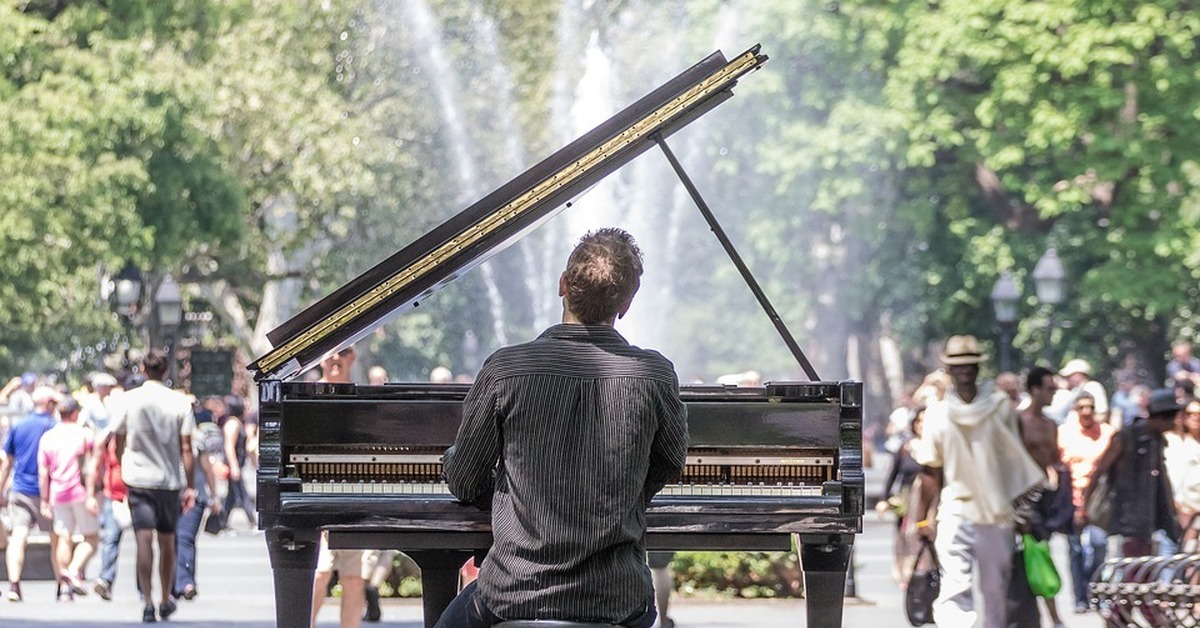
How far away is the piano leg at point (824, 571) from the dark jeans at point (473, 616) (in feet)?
8.17

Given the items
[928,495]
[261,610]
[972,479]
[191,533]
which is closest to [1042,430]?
[928,495]

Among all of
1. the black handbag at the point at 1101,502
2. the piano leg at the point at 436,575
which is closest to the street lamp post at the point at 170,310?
the black handbag at the point at 1101,502

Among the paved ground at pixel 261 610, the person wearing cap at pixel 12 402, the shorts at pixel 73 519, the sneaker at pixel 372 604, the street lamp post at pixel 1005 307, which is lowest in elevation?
the paved ground at pixel 261 610

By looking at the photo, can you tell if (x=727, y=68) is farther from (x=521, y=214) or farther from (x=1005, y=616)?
(x=1005, y=616)

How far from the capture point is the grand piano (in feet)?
28.9

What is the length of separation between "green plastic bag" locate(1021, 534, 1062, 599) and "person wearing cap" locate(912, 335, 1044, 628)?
15cm

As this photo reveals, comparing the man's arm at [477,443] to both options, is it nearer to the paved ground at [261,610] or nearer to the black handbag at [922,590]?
the black handbag at [922,590]

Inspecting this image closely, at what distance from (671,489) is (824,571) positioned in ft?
2.32

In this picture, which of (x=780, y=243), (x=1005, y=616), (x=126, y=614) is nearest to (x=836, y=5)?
(x=780, y=243)

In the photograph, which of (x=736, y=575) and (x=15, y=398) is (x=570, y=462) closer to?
(x=736, y=575)

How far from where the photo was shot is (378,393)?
9062 mm

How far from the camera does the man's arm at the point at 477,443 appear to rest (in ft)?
21.0

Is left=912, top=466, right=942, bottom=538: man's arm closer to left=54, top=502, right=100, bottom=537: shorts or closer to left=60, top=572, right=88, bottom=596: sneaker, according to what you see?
left=54, top=502, right=100, bottom=537: shorts

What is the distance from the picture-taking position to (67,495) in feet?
60.6
